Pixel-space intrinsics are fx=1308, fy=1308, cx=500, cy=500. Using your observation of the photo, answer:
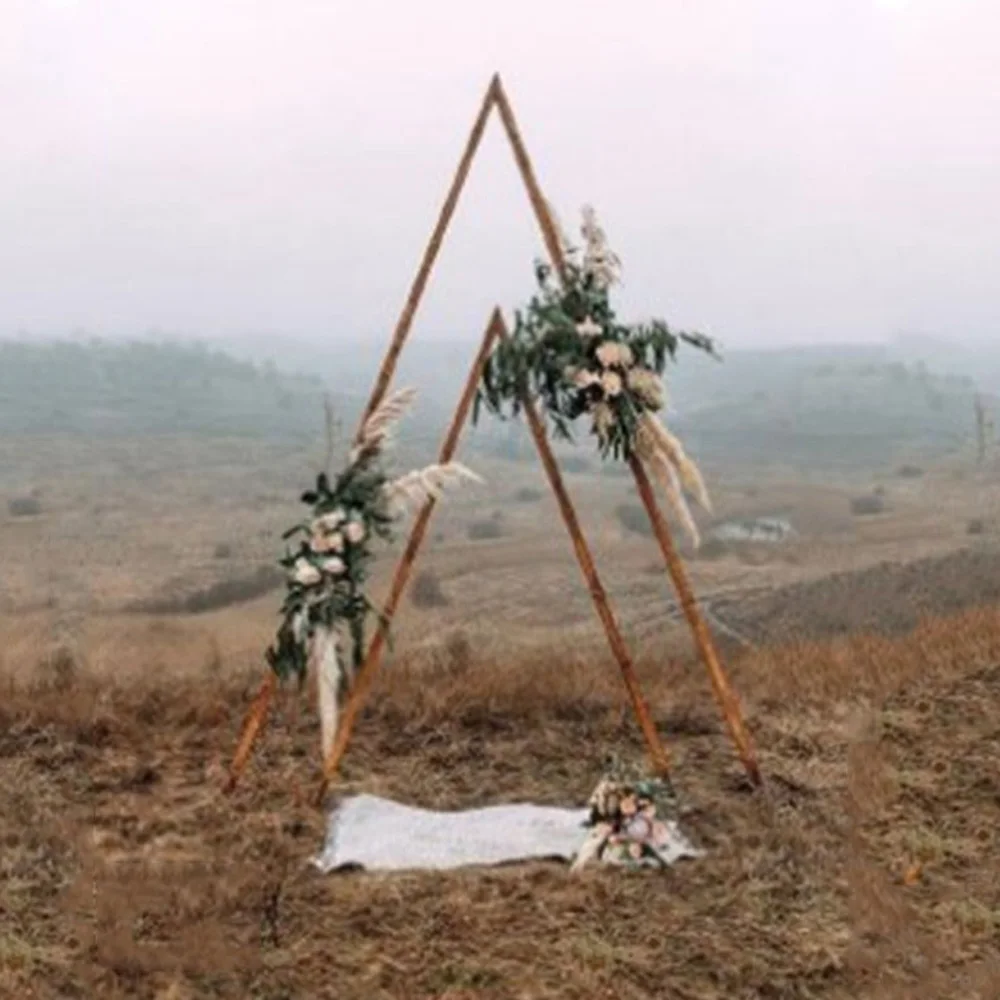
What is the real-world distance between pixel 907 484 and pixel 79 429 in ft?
279

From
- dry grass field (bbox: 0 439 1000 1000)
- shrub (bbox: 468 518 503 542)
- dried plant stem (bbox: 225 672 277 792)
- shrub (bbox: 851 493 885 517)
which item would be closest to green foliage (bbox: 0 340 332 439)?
shrub (bbox: 468 518 503 542)

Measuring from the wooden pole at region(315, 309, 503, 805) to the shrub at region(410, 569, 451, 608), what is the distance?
35193mm

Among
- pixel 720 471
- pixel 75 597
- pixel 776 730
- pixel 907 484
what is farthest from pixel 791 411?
pixel 776 730

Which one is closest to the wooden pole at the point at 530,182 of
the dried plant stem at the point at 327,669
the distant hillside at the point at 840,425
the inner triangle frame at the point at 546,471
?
the inner triangle frame at the point at 546,471

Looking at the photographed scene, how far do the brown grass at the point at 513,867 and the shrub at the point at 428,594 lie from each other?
32479mm

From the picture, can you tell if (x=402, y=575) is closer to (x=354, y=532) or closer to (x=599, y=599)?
(x=354, y=532)

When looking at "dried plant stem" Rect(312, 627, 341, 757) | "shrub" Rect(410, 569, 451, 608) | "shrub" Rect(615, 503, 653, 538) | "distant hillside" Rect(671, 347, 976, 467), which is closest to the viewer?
"dried plant stem" Rect(312, 627, 341, 757)

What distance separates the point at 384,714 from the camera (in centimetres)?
963

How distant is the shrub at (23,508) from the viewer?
73125mm

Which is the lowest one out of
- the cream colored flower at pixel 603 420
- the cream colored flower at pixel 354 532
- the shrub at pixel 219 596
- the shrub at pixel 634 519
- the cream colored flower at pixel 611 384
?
the shrub at pixel 634 519

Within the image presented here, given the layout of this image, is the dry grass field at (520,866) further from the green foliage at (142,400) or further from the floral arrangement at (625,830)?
the green foliage at (142,400)

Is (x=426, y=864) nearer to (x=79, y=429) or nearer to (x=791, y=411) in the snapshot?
(x=79, y=429)

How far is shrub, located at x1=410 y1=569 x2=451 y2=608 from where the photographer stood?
143ft

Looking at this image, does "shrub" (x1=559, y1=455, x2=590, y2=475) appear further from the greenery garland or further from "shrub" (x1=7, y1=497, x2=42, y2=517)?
the greenery garland
